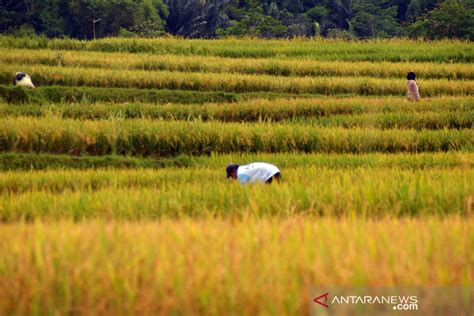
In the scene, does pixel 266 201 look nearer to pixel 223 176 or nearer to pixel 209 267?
pixel 209 267

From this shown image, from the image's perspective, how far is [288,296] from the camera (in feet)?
12.4

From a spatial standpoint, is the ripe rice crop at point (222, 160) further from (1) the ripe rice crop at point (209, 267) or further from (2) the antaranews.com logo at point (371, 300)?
(2) the antaranews.com logo at point (371, 300)

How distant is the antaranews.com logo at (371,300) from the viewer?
12.3ft

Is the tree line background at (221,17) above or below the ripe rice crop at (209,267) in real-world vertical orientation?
below

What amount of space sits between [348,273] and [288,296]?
333 mm

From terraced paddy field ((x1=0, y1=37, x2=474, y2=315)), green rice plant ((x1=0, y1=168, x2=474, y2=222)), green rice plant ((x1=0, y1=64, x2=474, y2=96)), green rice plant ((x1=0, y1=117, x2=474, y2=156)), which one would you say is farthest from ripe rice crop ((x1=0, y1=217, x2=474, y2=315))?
green rice plant ((x1=0, y1=64, x2=474, y2=96))

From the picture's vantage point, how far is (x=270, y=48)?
90.3 feet

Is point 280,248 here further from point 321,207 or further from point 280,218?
point 321,207

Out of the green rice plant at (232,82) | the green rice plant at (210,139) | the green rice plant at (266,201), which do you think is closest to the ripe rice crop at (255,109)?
the green rice plant at (210,139)

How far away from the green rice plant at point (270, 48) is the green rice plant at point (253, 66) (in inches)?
82.8

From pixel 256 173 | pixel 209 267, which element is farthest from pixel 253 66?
pixel 209 267

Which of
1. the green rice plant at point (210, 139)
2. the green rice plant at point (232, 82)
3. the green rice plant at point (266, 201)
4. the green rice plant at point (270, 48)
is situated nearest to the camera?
the green rice plant at point (266, 201)

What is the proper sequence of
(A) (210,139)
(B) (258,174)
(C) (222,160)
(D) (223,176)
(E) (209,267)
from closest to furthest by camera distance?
(E) (209,267)
(B) (258,174)
(D) (223,176)
(C) (222,160)
(A) (210,139)

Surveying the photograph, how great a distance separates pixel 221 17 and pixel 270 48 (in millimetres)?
22331
